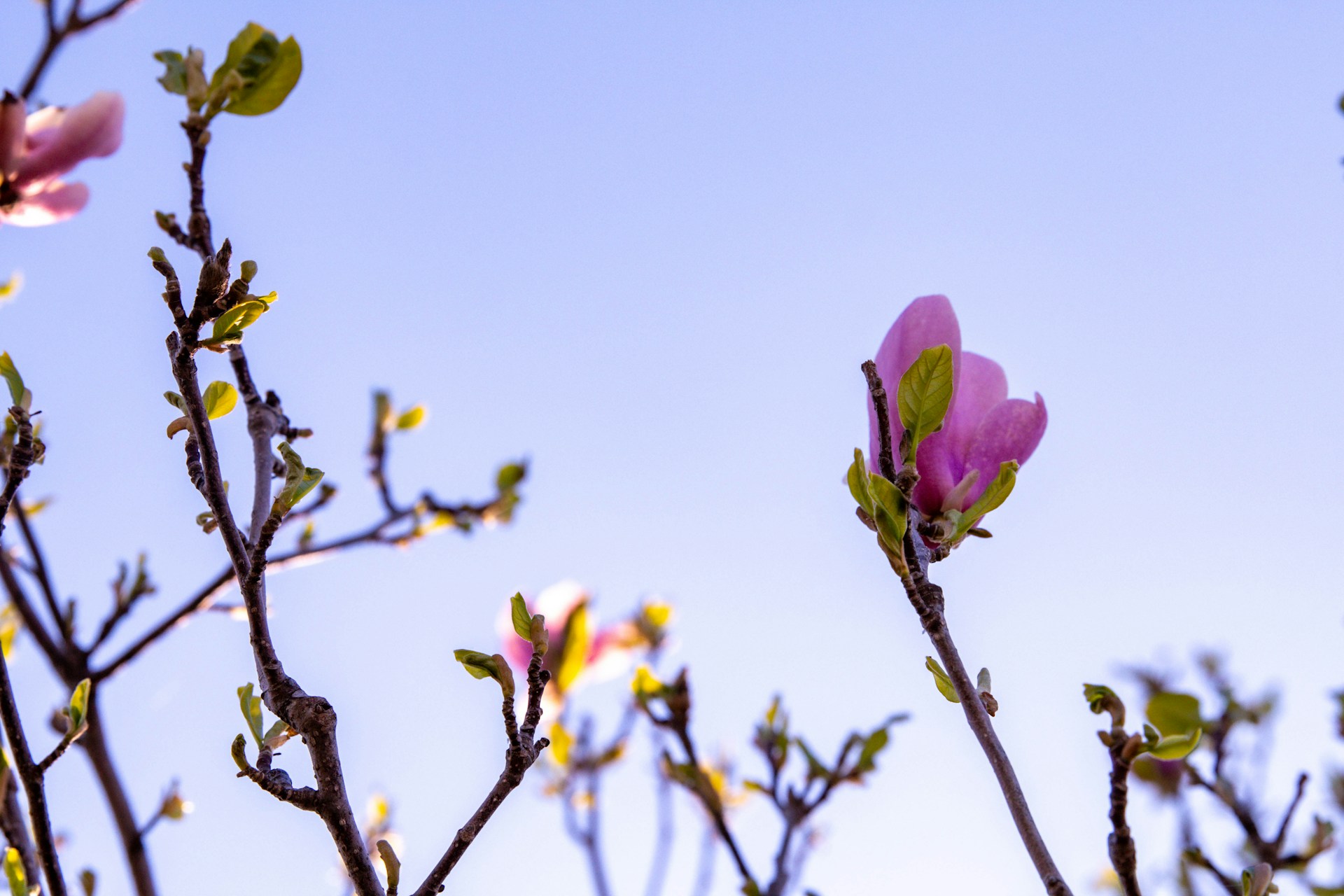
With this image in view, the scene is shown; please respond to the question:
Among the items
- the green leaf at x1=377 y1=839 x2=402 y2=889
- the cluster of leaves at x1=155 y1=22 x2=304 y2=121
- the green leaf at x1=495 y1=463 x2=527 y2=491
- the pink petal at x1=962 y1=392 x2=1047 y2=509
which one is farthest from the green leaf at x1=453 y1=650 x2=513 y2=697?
the green leaf at x1=495 y1=463 x2=527 y2=491

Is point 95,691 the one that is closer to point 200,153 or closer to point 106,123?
point 106,123

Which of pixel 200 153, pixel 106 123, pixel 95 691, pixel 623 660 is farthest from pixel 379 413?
pixel 200 153

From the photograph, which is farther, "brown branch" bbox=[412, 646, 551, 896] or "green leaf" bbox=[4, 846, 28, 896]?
"green leaf" bbox=[4, 846, 28, 896]

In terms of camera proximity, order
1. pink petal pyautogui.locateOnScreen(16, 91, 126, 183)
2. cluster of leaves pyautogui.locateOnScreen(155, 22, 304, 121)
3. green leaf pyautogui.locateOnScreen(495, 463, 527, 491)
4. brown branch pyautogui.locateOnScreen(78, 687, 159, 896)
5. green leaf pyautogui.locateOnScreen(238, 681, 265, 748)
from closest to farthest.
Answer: green leaf pyautogui.locateOnScreen(238, 681, 265, 748)
cluster of leaves pyautogui.locateOnScreen(155, 22, 304, 121)
pink petal pyautogui.locateOnScreen(16, 91, 126, 183)
brown branch pyautogui.locateOnScreen(78, 687, 159, 896)
green leaf pyautogui.locateOnScreen(495, 463, 527, 491)

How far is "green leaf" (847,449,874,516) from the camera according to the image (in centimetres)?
87

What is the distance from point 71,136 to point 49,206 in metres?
0.09

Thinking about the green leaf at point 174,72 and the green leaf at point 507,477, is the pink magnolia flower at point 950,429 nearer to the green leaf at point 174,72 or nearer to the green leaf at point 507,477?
the green leaf at point 174,72

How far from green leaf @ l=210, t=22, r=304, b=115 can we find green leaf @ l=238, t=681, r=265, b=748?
0.66m

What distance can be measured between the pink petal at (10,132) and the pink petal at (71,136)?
0.07 ft

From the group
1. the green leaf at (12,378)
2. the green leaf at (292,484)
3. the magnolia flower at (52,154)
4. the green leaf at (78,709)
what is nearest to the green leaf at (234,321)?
Answer: the green leaf at (292,484)

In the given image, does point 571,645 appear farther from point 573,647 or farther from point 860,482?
point 860,482

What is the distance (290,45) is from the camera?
3.99 feet

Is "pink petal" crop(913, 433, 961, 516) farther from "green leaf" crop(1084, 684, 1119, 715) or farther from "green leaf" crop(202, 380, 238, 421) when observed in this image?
"green leaf" crop(202, 380, 238, 421)

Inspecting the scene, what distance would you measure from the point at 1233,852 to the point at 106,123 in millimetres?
2354
